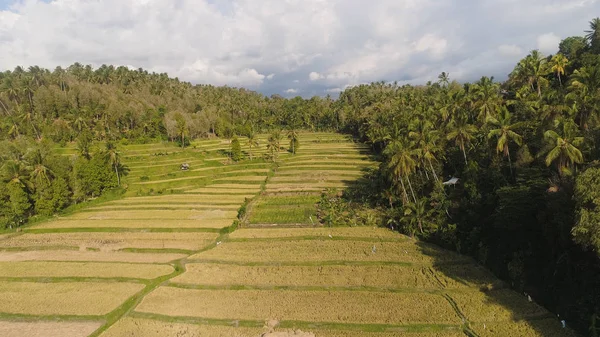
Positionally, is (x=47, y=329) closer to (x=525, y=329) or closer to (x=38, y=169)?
(x=38, y=169)

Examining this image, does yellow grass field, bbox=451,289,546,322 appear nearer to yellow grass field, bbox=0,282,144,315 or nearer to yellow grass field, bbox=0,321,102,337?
yellow grass field, bbox=0,282,144,315

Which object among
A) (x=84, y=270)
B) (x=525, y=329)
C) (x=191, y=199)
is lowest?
(x=525, y=329)

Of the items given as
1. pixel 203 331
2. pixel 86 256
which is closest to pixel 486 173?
pixel 203 331

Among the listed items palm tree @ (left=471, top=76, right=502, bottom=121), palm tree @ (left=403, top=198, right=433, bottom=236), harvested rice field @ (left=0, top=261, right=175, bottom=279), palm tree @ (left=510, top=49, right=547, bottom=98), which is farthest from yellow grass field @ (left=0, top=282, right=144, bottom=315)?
palm tree @ (left=510, top=49, right=547, bottom=98)

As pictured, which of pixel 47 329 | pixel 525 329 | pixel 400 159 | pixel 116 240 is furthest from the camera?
pixel 116 240

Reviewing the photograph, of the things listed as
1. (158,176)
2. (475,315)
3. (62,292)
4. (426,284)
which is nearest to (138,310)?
Result: (62,292)

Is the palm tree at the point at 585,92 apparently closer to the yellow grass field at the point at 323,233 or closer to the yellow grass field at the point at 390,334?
the yellow grass field at the point at 323,233
